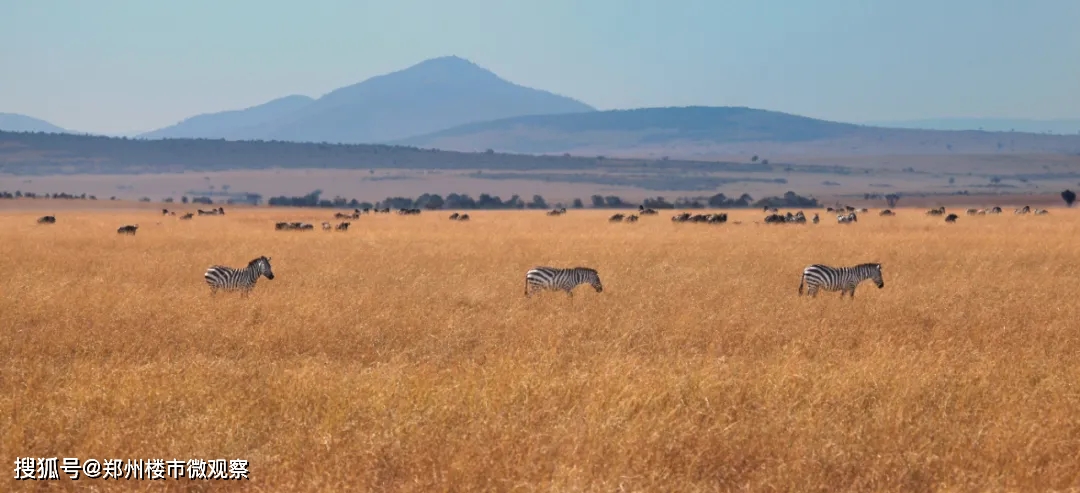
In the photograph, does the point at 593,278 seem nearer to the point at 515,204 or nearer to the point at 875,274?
the point at 875,274

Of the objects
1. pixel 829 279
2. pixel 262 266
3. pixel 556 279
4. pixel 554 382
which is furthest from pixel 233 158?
pixel 554 382

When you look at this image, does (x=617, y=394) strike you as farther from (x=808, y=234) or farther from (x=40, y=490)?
(x=808, y=234)

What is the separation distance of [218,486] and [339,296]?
331 inches

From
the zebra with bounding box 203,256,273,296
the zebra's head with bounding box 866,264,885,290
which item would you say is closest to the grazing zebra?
the zebra with bounding box 203,256,273,296

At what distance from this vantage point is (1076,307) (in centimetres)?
1288

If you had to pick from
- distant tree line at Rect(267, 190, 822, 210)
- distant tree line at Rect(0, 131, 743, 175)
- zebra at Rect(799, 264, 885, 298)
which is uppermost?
distant tree line at Rect(0, 131, 743, 175)

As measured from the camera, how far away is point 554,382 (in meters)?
8.05

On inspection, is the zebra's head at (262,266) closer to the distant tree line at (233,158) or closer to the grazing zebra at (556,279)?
the grazing zebra at (556,279)

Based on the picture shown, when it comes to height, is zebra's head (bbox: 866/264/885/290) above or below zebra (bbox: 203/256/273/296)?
above

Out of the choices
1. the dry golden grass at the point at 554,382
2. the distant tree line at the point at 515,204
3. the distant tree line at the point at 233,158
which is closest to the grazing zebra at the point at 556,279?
the dry golden grass at the point at 554,382

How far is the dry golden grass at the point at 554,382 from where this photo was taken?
6289mm

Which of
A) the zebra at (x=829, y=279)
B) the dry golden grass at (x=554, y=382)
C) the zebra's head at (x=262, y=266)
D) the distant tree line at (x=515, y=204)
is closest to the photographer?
the dry golden grass at (x=554, y=382)

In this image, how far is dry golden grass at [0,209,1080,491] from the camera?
6289mm

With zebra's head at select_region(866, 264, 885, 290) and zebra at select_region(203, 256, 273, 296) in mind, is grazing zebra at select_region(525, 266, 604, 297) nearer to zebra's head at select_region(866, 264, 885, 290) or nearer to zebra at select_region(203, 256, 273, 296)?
zebra at select_region(203, 256, 273, 296)
